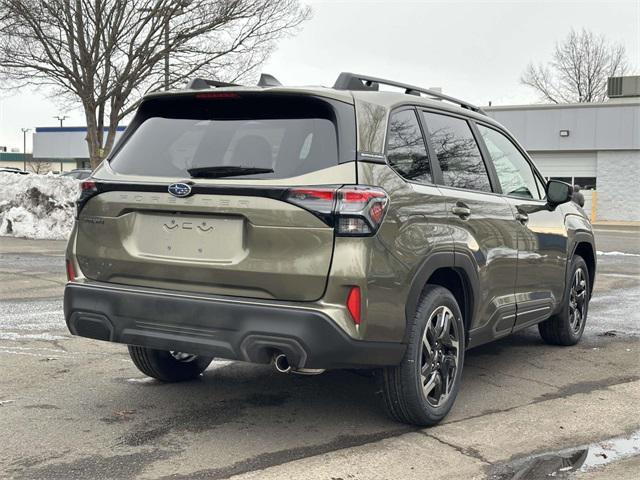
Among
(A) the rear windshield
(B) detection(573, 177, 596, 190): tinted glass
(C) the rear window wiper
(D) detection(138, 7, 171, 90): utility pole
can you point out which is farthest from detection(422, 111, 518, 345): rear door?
(B) detection(573, 177, 596, 190): tinted glass

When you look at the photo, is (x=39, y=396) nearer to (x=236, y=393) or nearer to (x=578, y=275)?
(x=236, y=393)

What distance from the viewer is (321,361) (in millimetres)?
3797

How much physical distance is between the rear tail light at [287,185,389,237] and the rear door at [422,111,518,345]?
901 mm

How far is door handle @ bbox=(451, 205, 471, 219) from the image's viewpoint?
4.65 meters

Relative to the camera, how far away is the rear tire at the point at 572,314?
663 cm

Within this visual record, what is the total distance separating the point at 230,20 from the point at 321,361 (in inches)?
733

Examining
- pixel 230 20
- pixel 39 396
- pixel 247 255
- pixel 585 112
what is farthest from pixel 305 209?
pixel 585 112

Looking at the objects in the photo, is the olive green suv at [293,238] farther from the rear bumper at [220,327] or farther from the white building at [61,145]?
the white building at [61,145]

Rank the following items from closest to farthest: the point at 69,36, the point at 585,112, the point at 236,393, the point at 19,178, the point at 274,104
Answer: the point at 274,104 → the point at 236,393 → the point at 19,178 → the point at 69,36 → the point at 585,112

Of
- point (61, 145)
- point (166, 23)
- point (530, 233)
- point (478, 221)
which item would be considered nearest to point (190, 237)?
point (478, 221)

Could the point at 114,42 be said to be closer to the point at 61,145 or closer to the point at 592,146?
the point at 592,146

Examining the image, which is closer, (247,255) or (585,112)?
(247,255)

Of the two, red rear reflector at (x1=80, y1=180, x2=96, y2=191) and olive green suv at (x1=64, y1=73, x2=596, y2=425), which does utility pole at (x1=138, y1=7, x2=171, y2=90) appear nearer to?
olive green suv at (x1=64, y1=73, x2=596, y2=425)

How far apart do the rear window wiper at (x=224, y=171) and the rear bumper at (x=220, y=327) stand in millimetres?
614
